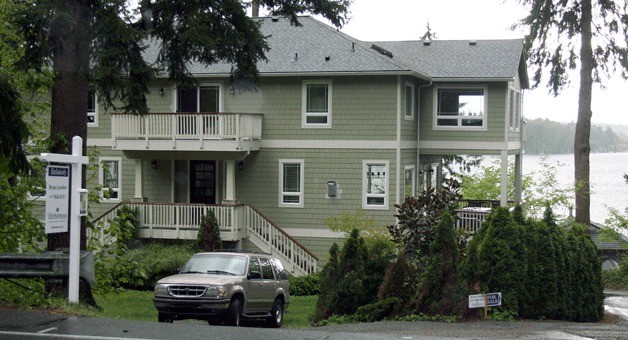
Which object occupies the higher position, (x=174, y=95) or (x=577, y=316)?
(x=174, y=95)

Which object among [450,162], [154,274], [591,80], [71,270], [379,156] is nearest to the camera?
[71,270]

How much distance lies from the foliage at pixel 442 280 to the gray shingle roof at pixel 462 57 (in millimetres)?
14896

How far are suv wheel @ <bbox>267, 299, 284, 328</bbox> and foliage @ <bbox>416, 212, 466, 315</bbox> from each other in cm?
365

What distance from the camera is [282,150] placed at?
3105 centimetres

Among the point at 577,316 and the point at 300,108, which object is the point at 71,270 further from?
the point at 300,108

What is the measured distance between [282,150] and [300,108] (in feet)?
5.40

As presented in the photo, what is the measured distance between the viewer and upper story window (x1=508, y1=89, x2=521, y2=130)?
3306 centimetres

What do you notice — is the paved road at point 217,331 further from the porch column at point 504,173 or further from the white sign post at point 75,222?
the porch column at point 504,173

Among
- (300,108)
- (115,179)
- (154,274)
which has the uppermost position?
(300,108)

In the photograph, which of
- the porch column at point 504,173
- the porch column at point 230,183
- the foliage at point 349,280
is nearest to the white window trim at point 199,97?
the porch column at point 230,183

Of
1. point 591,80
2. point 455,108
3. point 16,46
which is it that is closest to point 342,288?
point 16,46

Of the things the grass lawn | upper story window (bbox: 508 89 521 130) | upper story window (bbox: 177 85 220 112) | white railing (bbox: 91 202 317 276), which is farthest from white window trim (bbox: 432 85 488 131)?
the grass lawn

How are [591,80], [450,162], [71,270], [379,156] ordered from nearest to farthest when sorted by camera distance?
[71,270], [379,156], [591,80], [450,162]

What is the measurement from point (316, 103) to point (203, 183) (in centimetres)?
531
